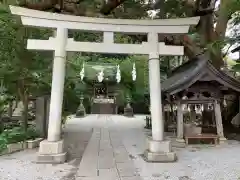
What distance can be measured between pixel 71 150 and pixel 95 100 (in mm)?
18782

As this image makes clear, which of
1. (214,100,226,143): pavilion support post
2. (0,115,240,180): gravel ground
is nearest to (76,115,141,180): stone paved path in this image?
(0,115,240,180): gravel ground

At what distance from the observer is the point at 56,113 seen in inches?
254

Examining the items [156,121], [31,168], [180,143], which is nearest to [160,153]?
[156,121]

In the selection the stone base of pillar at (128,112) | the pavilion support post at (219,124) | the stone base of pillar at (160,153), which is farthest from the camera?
the stone base of pillar at (128,112)

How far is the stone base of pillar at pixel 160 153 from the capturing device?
6.29 m

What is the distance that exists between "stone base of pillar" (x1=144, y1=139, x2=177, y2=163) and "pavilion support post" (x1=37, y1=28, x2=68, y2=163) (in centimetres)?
211

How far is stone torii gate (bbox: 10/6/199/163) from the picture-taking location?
20.8 ft

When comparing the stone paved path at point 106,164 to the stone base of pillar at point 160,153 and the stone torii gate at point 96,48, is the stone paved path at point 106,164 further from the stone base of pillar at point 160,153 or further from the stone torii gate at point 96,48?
the stone torii gate at point 96,48

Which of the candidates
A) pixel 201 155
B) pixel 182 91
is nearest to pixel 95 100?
pixel 182 91

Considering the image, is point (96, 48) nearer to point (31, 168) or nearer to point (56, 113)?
point (56, 113)

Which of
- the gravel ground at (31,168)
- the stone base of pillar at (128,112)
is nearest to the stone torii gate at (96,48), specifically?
the gravel ground at (31,168)

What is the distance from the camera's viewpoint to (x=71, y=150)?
782cm

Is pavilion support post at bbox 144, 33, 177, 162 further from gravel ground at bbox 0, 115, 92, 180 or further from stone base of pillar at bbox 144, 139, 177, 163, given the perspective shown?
gravel ground at bbox 0, 115, 92, 180

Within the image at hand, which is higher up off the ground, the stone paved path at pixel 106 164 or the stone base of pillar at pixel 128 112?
the stone base of pillar at pixel 128 112
